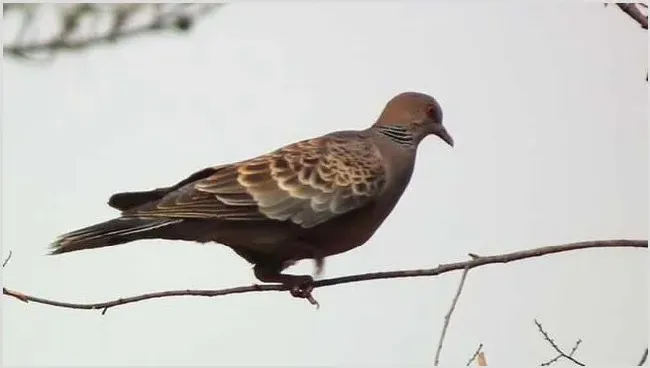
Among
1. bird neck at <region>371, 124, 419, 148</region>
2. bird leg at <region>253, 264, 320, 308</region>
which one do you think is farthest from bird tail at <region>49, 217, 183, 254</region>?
bird neck at <region>371, 124, 419, 148</region>

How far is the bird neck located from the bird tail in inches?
30.0

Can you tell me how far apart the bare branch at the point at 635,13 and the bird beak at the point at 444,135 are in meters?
0.82

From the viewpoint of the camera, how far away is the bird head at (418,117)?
2885 millimetres

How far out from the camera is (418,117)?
2900 mm

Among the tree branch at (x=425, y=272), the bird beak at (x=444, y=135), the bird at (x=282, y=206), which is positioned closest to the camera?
the tree branch at (x=425, y=272)

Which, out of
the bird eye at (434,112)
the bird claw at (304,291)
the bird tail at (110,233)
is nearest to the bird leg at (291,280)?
the bird claw at (304,291)

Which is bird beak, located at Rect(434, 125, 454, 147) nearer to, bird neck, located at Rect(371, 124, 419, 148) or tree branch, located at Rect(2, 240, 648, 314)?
bird neck, located at Rect(371, 124, 419, 148)

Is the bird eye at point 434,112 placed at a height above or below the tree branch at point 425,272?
above

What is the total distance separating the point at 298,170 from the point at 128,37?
161 cm

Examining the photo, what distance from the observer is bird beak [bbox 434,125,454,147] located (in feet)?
9.25

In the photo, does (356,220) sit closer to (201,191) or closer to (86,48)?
(201,191)

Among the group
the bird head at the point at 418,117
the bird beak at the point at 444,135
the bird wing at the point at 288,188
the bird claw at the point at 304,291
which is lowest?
the bird claw at the point at 304,291

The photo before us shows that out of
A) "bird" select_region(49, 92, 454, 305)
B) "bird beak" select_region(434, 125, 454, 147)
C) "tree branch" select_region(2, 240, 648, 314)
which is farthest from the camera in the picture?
"bird beak" select_region(434, 125, 454, 147)

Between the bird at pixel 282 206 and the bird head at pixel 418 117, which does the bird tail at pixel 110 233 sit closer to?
the bird at pixel 282 206
